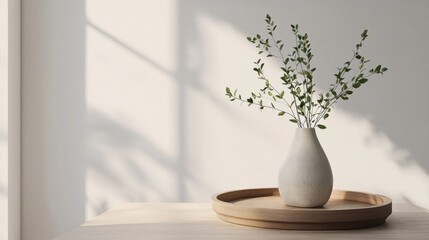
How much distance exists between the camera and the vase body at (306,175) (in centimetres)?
172

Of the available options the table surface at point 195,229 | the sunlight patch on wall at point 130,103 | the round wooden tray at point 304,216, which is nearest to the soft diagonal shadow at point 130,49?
the sunlight patch on wall at point 130,103

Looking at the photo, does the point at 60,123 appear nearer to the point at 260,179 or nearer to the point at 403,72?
the point at 260,179

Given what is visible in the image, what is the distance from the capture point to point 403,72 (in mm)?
3002

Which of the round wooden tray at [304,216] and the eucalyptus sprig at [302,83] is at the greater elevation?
the eucalyptus sprig at [302,83]

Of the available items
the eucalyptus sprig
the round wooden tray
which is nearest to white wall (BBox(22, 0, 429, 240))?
the eucalyptus sprig

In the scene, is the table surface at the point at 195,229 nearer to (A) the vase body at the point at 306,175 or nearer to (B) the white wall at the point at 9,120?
(A) the vase body at the point at 306,175

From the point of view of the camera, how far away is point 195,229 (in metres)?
1.66

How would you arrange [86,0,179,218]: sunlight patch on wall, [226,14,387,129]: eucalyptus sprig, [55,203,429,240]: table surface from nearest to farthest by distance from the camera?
1. [55,203,429,240]: table surface
2. [226,14,387,129]: eucalyptus sprig
3. [86,0,179,218]: sunlight patch on wall

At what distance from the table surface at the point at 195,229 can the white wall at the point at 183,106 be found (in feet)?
3.27

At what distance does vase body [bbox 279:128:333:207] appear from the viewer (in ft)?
5.65

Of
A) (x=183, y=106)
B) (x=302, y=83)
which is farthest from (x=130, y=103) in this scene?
(x=302, y=83)

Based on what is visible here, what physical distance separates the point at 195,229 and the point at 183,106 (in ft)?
4.67

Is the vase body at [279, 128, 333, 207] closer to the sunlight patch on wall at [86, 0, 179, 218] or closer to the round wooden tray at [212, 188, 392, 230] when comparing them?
the round wooden tray at [212, 188, 392, 230]

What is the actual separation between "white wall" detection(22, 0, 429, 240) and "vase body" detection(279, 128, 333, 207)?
1.25 m
